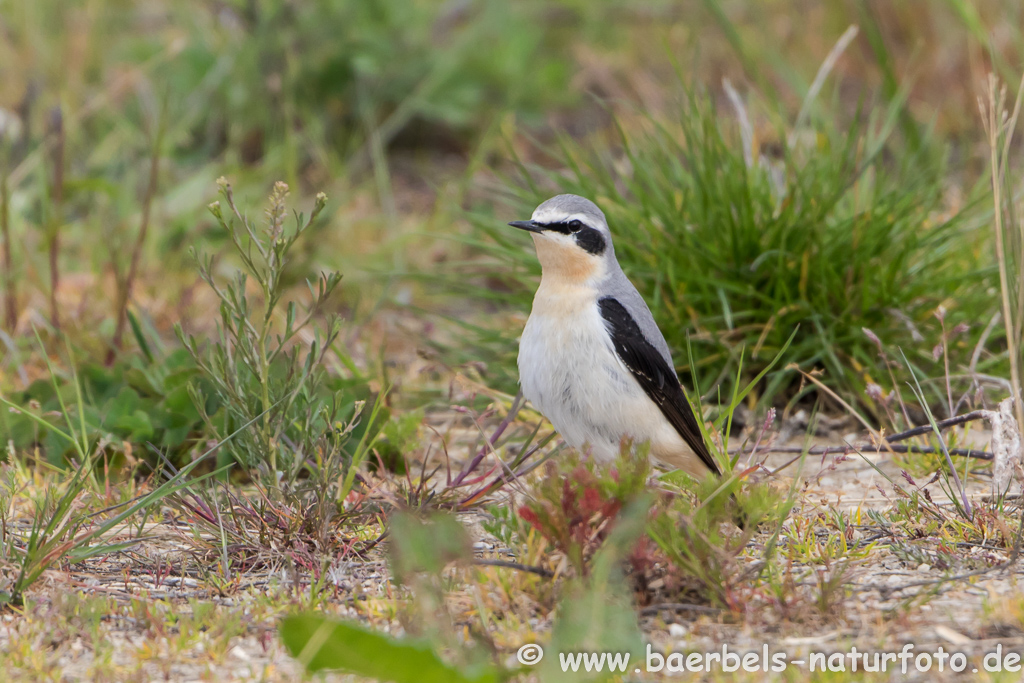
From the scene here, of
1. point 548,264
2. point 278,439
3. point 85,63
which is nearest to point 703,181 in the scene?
point 548,264

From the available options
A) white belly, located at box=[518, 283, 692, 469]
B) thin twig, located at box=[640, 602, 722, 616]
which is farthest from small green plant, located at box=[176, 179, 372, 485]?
thin twig, located at box=[640, 602, 722, 616]

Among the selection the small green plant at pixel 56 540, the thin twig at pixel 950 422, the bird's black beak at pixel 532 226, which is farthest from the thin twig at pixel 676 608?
the bird's black beak at pixel 532 226

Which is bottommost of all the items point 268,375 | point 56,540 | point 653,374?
point 56,540

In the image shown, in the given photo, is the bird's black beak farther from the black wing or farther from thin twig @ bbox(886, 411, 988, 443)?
thin twig @ bbox(886, 411, 988, 443)

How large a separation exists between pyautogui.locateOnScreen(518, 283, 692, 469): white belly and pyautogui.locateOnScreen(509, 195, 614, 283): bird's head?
12 cm

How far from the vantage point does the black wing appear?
3713 mm

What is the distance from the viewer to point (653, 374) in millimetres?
3738

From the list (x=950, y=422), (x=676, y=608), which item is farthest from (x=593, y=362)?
(x=950, y=422)

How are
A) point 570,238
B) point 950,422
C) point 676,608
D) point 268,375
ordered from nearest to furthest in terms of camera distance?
point 676,608
point 268,375
point 950,422
point 570,238

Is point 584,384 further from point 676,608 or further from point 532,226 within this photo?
point 676,608

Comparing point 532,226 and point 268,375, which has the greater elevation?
point 532,226

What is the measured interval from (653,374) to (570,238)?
60 cm

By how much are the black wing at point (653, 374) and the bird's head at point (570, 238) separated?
0.17 meters

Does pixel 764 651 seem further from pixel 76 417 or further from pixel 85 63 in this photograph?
pixel 85 63
